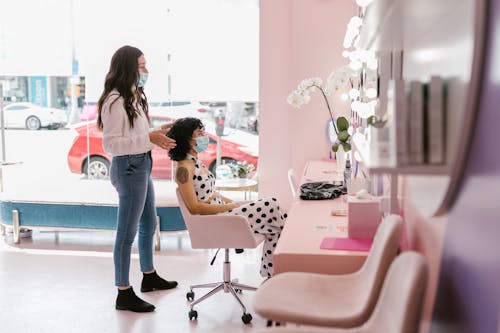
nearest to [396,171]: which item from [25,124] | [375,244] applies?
[375,244]

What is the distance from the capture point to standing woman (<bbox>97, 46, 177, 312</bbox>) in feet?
13.1

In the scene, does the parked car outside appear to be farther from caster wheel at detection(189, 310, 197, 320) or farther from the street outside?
caster wheel at detection(189, 310, 197, 320)

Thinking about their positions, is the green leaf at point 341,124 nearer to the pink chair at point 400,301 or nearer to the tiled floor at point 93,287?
the tiled floor at point 93,287

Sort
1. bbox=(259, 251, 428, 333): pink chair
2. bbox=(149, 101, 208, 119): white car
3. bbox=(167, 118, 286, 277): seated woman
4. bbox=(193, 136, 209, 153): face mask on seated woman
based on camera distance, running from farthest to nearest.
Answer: bbox=(149, 101, 208, 119): white car
bbox=(193, 136, 209, 153): face mask on seated woman
bbox=(167, 118, 286, 277): seated woman
bbox=(259, 251, 428, 333): pink chair

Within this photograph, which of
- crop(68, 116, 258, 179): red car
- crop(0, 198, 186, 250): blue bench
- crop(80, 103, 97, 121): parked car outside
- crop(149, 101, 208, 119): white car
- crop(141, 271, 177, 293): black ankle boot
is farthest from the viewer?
crop(80, 103, 97, 121): parked car outside

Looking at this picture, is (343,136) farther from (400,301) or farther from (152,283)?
(400,301)

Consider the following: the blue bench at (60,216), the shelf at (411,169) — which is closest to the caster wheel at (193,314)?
the blue bench at (60,216)

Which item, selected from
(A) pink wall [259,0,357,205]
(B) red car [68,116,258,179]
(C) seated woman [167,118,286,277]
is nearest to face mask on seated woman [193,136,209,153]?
(C) seated woman [167,118,286,277]

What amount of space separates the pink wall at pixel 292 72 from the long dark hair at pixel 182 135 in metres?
2.23

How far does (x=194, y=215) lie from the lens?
390 centimetres

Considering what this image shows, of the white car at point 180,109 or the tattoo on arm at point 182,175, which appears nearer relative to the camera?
the tattoo on arm at point 182,175

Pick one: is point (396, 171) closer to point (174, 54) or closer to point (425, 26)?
point (425, 26)

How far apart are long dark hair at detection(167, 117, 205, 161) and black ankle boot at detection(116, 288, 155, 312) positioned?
3.08 ft

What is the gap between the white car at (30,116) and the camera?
8000mm
